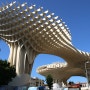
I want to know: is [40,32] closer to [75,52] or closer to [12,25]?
[12,25]

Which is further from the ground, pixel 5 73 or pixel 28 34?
pixel 28 34

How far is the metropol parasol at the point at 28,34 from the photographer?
5006cm

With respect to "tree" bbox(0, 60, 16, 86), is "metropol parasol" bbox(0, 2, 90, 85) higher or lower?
higher

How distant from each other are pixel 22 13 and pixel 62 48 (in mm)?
22135

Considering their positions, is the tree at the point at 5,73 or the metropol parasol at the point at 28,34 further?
the metropol parasol at the point at 28,34

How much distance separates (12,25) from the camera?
52.6 meters

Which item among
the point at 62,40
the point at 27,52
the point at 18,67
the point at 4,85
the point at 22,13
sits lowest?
the point at 4,85

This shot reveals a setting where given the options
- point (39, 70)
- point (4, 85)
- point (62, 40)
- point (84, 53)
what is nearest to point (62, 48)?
point (62, 40)

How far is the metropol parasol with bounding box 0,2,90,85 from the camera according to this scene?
5006 cm

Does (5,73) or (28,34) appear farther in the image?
(28,34)

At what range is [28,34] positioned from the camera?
54031 millimetres

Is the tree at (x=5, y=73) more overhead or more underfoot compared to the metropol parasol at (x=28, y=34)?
more underfoot

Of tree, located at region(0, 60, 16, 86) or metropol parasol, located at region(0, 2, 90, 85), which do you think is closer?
tree, located at region(0, 60, 16, 86)

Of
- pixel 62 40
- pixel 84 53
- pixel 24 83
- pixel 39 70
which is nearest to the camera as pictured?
pixel 24 83
